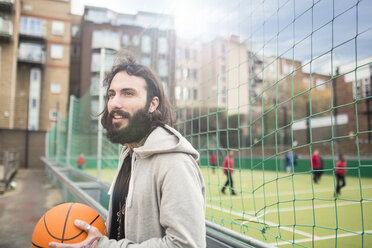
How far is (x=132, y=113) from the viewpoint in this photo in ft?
5.00

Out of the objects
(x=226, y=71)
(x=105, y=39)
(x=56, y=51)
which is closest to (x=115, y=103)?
(x=226, y=71)

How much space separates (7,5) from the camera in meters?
24.1

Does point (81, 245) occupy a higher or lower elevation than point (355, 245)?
higher

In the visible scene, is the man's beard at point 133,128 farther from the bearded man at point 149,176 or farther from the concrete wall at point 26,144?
the concrete wall at point 26,144

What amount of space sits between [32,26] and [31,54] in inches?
112

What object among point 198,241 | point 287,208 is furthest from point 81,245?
point 287,208

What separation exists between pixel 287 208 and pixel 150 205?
7.01m

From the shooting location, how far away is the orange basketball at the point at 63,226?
153 centimetres

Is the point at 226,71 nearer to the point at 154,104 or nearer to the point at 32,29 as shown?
the point at 154,104

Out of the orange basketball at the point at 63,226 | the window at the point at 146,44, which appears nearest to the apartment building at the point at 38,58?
the window at the point at 146,44

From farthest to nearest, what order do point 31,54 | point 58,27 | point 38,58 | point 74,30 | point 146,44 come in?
point 74,30 → point 58,27 → point 38,58 → point 31,54 → point 146,44

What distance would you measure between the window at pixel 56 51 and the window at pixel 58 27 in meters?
1.29

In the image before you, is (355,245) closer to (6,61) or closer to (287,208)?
(287,208)

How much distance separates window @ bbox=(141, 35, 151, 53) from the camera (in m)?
5.02
